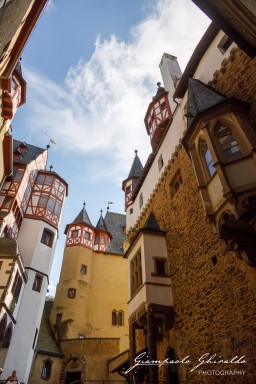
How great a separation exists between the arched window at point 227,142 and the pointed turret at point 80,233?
24.1 metres

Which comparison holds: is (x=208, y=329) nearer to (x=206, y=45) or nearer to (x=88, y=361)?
(x=206, y=45)

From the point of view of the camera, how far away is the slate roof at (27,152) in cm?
2514

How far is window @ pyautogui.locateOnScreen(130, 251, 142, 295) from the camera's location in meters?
13.3

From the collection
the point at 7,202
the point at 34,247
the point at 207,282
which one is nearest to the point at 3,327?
the point at 34,247

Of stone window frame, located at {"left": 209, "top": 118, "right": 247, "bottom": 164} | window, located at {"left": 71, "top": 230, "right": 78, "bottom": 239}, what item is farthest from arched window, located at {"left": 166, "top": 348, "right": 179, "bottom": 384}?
window, located at {"left": 71, "top": 230, "right": 78, "bottom": 239}

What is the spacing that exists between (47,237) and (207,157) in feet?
60.9

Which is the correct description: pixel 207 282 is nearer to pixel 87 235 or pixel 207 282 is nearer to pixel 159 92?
pixel 159 92

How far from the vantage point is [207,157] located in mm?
9070

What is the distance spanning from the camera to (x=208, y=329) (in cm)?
915

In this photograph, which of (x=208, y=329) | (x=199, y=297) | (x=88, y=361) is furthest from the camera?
A: (x=88, y=361)

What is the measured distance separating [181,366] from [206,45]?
13.0 m

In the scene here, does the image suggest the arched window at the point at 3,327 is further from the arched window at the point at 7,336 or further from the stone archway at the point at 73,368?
the stone archway at the point at 73,368

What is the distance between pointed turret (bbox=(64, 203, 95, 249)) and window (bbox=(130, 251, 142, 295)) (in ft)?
55.0

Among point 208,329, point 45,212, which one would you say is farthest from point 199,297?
point 45,212
